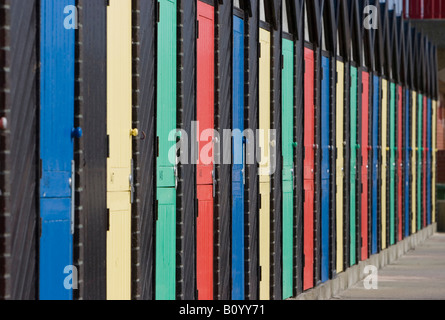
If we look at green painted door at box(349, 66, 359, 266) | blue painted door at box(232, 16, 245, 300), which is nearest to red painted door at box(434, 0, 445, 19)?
green painted door at box(349, 66, 359, 266)

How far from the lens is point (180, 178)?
9.16 m

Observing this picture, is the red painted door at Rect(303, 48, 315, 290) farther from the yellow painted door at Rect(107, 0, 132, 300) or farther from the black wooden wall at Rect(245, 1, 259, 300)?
the yellow painted door at Rect(107, 0, 132, 300)

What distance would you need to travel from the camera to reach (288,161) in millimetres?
12922

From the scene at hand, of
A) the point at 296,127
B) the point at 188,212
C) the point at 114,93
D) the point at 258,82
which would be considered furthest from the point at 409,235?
the point at 114,93

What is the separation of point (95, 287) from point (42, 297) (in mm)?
798

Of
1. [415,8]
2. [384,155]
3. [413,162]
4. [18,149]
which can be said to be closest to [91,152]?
[18,149]

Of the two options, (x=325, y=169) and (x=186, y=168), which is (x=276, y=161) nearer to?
(x=325, y=169)

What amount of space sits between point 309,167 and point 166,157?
540 cm

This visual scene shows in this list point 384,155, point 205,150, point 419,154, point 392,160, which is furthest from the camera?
point 419,154

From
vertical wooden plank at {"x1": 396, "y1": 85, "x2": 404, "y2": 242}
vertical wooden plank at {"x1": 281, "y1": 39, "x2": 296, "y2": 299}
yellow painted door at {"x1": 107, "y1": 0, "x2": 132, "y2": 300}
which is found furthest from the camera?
vertical wooden plank at {"x1": 396, "y1": 85, "x2": 404, "y2": 242}

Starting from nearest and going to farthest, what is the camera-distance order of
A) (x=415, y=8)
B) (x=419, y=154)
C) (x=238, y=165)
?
(x=238, y=165) < (x=419, y=154) < (x=415, y=8)

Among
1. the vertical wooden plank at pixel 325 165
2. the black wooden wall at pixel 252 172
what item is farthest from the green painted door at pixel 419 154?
the black wooden wall at pixel 252 172

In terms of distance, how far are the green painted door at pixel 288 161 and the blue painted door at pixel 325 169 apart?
1.71 meters

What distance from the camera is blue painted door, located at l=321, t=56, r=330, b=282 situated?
14922mm
